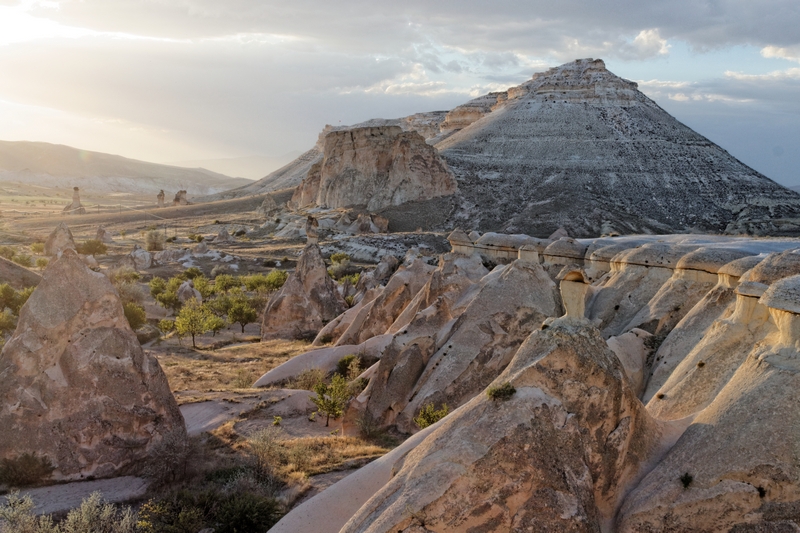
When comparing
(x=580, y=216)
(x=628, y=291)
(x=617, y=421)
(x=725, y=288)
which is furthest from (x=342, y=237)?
(x=617, y=421)

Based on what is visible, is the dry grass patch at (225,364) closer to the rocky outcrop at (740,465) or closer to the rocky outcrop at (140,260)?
the rocky outcrop at (740,465)

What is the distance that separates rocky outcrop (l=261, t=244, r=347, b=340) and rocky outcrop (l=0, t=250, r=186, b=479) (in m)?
12.9

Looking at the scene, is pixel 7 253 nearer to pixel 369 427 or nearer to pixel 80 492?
pixel 80 492

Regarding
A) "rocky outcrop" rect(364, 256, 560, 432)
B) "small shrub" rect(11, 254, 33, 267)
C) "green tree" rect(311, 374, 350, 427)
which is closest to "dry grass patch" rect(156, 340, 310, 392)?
"green tree" rect(311, 374, 350, 427)

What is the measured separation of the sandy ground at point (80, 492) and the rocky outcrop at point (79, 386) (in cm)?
30

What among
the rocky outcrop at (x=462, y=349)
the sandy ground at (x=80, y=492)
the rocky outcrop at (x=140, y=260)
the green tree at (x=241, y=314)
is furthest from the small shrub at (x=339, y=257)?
the sandy ground at (x=80, y=492)

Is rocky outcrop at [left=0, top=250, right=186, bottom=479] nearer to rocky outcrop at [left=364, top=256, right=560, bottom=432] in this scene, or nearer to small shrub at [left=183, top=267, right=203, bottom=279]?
rocky outcrop at [left=364, top=256, right=560, bottom=432]

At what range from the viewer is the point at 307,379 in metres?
17.8

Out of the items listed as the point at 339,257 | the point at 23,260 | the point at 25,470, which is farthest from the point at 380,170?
the point at 25,470

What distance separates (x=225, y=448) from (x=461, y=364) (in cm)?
513

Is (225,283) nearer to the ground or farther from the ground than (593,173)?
nearer to the ground

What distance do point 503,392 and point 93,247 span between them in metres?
46.7

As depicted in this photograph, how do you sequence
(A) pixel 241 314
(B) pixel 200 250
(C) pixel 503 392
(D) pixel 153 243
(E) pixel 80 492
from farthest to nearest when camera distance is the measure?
(D) pixel 153 243
(B) pixel 200 250
(A) pixel 241 314
(E) pixel 80 492
(C) pixel 503 392

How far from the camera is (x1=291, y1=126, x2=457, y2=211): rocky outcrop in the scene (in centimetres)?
6819
